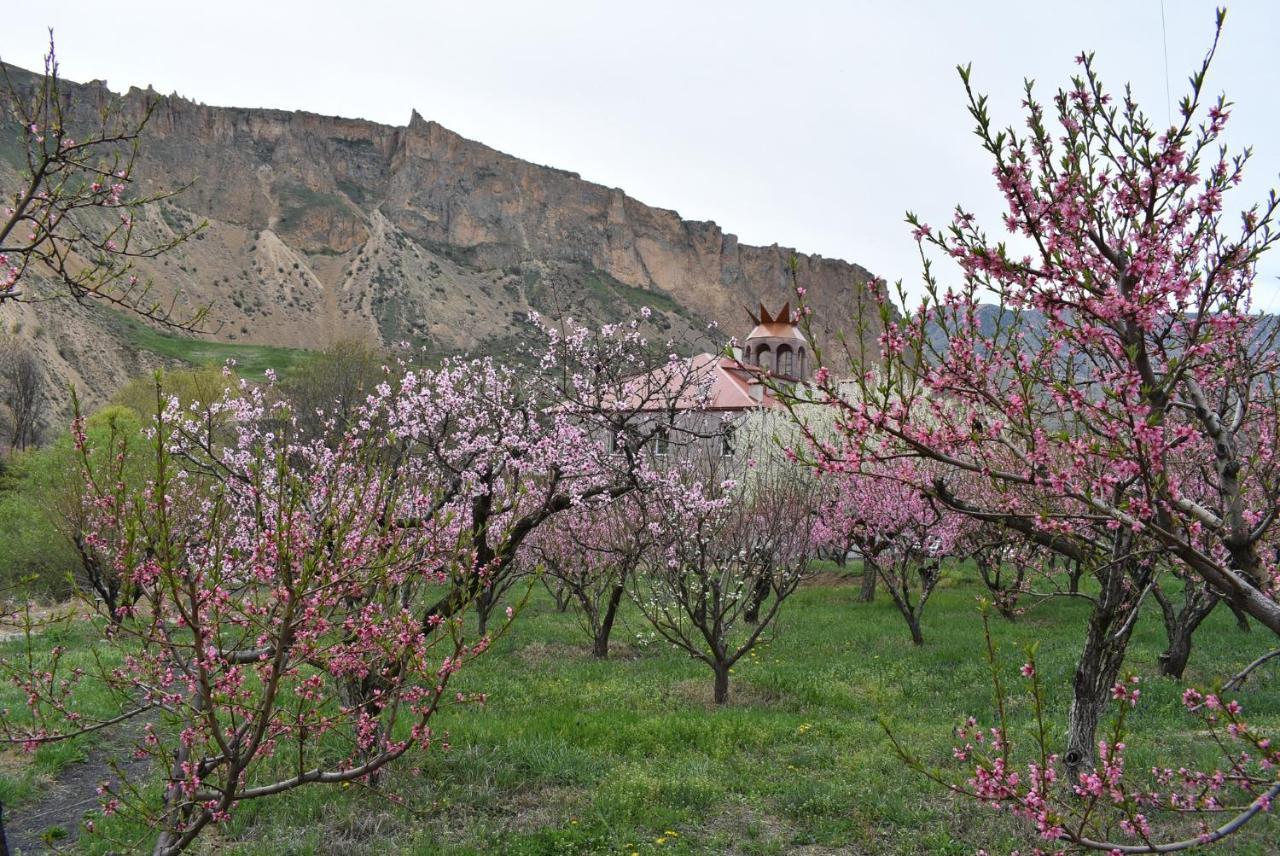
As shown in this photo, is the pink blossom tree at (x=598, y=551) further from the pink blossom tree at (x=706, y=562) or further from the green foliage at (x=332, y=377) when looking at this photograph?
the green foliage at (x=332, y=377)

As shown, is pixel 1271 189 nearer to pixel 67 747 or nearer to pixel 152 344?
pixel 67 747

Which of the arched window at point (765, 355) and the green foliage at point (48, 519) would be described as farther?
the arched window at point (765, 355)

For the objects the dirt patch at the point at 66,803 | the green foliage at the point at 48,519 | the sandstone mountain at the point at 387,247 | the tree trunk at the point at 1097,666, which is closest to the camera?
the dirt patch at the point at 66,803

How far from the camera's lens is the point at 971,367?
4238 mm

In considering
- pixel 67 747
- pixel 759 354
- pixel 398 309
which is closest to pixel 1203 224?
pixel 67 747

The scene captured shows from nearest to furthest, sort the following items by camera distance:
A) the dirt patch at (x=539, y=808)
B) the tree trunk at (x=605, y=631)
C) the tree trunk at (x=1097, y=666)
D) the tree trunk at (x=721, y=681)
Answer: the dirt patch at (x=539, y=808) → the tree trunk at (x=1097, y=666) → the tree trunk at (x=721, y=681) → the tree trunk at (x=605, y=631)

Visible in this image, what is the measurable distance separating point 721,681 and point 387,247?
121m

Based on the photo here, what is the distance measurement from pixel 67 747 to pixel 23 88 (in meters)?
→ 147

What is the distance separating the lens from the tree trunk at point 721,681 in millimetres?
11867

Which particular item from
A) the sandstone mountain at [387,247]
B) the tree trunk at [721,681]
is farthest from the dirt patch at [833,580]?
the sandstone mountain at [387,247]

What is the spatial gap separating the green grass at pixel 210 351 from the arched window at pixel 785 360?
40401mm

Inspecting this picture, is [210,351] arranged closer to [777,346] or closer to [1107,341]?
[777,346]

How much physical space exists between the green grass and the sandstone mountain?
844 millimetres

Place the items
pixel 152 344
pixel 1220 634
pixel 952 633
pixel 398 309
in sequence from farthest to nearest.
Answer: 1. pixel 398 309
2. pixel 152 344
3. pixel 952 633
4. pixel 1220 634
